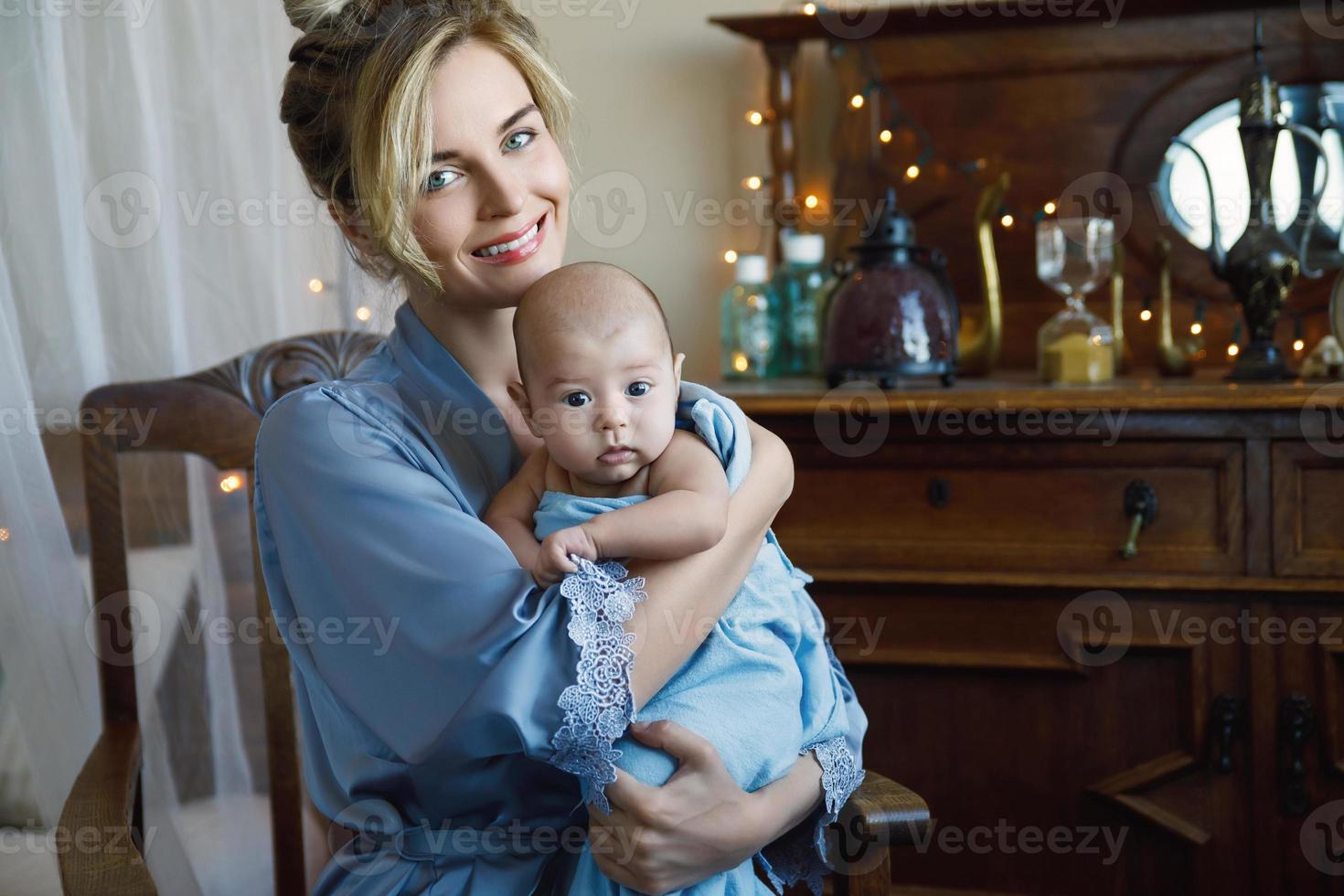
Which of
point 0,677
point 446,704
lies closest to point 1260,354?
point 446,704

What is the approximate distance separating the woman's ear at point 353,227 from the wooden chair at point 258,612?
1.33ft

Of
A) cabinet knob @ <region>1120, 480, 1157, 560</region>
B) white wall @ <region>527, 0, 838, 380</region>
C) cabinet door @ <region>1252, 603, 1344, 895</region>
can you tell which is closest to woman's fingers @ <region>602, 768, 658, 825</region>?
cabinet knob @ <region>1120, 480, 1157, 560</region>

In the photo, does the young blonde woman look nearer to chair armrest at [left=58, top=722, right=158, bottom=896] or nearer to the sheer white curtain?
chair armrest at [left=58, top=722, right=158, bottom=896]

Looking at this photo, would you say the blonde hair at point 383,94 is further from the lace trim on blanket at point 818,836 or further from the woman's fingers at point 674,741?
the lace trim on blanket at point 818,836

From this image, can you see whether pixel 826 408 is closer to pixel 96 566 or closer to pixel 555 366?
pixel 555 366

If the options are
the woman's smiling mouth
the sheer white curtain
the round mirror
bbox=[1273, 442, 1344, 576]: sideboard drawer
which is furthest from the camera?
the round mirror

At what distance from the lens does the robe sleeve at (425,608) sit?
931mm

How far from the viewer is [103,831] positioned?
3.46 feet

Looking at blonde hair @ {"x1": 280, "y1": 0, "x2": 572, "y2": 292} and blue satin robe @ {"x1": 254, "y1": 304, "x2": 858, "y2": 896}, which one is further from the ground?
blonde hair @ {"x1": 280, "y1": 0, "x2": 572, "y2": 292}

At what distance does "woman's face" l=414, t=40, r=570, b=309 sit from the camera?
111 cm

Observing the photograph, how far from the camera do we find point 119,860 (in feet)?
3.27

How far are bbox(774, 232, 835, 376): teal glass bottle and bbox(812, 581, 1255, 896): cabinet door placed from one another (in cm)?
56

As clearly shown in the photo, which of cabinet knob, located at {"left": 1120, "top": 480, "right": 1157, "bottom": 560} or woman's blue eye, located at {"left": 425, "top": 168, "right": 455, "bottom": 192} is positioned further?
cabinet knob, located at {"left": 1120, "top": 480, "right": 1157, "bottom": 560}

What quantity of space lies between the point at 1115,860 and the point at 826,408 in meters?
0.79
